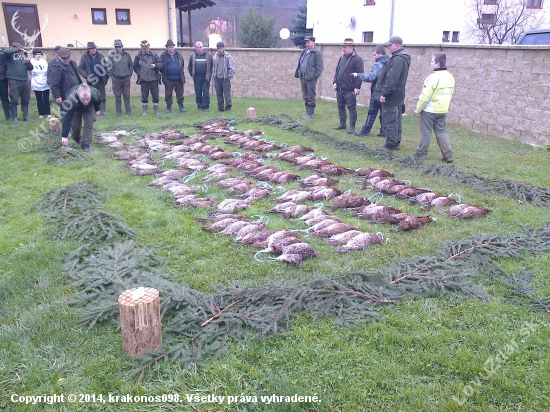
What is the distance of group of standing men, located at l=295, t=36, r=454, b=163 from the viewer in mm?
8789

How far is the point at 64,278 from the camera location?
4.86 m

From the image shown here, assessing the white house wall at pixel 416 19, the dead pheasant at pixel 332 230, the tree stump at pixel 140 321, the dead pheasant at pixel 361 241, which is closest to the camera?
the tree stump at pixel 140 321

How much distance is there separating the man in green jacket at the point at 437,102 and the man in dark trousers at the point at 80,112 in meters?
6.35

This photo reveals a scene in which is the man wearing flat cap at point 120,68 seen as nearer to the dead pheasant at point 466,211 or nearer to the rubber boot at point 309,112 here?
the rubber boot at point 309,112

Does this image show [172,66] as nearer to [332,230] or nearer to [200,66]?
[200,66]

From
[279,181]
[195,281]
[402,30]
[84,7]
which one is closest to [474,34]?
[402,30]

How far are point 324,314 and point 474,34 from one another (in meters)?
24.7

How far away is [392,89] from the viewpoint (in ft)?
31.5

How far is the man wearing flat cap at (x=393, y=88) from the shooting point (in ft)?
31.1

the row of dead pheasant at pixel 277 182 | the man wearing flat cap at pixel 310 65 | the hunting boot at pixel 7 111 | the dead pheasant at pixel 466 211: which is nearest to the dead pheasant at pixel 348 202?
the row of dead pheasant at pixel 277 182

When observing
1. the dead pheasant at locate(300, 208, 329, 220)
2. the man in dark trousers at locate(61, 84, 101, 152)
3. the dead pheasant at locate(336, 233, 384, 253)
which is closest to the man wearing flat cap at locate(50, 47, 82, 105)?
the man in dark trousers at locate(61, 84, 101, 152)

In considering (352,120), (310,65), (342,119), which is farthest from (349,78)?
(310,65)

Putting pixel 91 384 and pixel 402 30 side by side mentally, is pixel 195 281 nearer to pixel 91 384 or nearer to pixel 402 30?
pixel 91 384

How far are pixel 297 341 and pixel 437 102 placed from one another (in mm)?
6531
